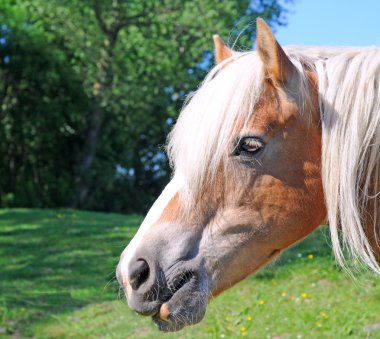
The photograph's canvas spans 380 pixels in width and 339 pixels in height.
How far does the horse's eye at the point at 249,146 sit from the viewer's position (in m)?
2.37

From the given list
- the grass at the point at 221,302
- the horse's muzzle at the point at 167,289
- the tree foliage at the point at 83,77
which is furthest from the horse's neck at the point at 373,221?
the tree foliage at the point at 83,77

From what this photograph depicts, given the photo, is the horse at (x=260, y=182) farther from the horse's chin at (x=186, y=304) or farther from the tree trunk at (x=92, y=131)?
the tree trunk at (x=92, y=131)

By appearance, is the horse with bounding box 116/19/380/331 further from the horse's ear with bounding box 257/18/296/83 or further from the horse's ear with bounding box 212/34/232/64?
the horse's ear with bounding box 212/34/232/64

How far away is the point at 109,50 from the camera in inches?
799

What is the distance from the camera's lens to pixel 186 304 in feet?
7.58

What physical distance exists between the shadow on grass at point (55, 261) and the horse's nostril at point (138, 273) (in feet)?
6.77

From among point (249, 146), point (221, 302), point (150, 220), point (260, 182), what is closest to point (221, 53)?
point (249, 146)

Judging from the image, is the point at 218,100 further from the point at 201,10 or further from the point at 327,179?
the point at 201,10

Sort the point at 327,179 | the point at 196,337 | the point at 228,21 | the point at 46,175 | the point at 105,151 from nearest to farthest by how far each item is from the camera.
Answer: the point at 327,179 → the point at 196,337 → the point at 228,21 → the point at 46,175 → the point at 105,151

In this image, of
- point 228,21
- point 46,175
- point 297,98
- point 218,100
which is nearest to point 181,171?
point 218,100

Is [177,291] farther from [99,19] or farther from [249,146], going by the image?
[99,19]

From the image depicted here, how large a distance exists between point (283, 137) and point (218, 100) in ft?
0.93

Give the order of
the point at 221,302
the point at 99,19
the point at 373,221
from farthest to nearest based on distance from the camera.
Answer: the point at 99,19
the point at 221,302
the point at 373,221

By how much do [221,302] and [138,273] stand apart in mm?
3809
